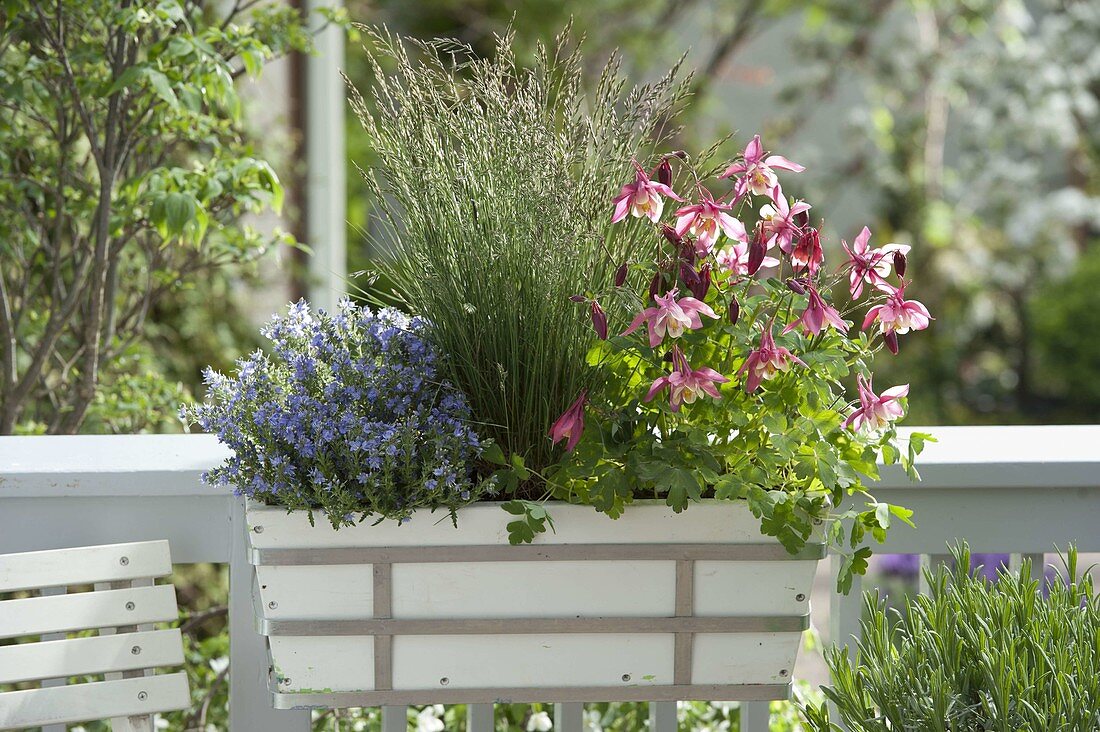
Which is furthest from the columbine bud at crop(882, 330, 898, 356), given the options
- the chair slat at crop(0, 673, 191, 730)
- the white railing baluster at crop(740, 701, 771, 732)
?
the chair slat at crop(0, 673, 191, 730)

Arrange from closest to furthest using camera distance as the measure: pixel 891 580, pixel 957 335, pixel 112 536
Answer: pixel 112 536 < pixel 891 580 < pixel 957 335

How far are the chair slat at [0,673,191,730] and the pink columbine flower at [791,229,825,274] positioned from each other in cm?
86

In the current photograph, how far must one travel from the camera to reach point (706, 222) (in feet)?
3.77

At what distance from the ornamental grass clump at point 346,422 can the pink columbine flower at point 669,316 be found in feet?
0.73

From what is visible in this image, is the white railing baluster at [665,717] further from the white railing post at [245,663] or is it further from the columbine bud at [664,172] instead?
the columbine bud at [664,172]

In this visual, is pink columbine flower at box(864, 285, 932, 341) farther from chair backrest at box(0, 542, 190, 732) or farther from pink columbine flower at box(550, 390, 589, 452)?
chair backrest at box(0, 542, 190, 732)

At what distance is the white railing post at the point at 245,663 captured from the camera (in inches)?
56.4

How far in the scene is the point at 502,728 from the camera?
1.97 meters

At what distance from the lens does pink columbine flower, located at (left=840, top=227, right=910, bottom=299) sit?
3.86ft

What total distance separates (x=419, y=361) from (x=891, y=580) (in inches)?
122

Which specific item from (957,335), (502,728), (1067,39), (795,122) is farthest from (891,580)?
(1067,39)

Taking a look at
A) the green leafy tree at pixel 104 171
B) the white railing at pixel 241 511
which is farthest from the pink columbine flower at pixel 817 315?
the green leafy tree at pixel 104 171

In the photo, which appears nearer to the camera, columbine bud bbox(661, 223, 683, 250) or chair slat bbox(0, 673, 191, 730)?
columbine bud bbox(661, 223, 683, 250)

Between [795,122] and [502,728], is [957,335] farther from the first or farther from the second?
[502,728]
